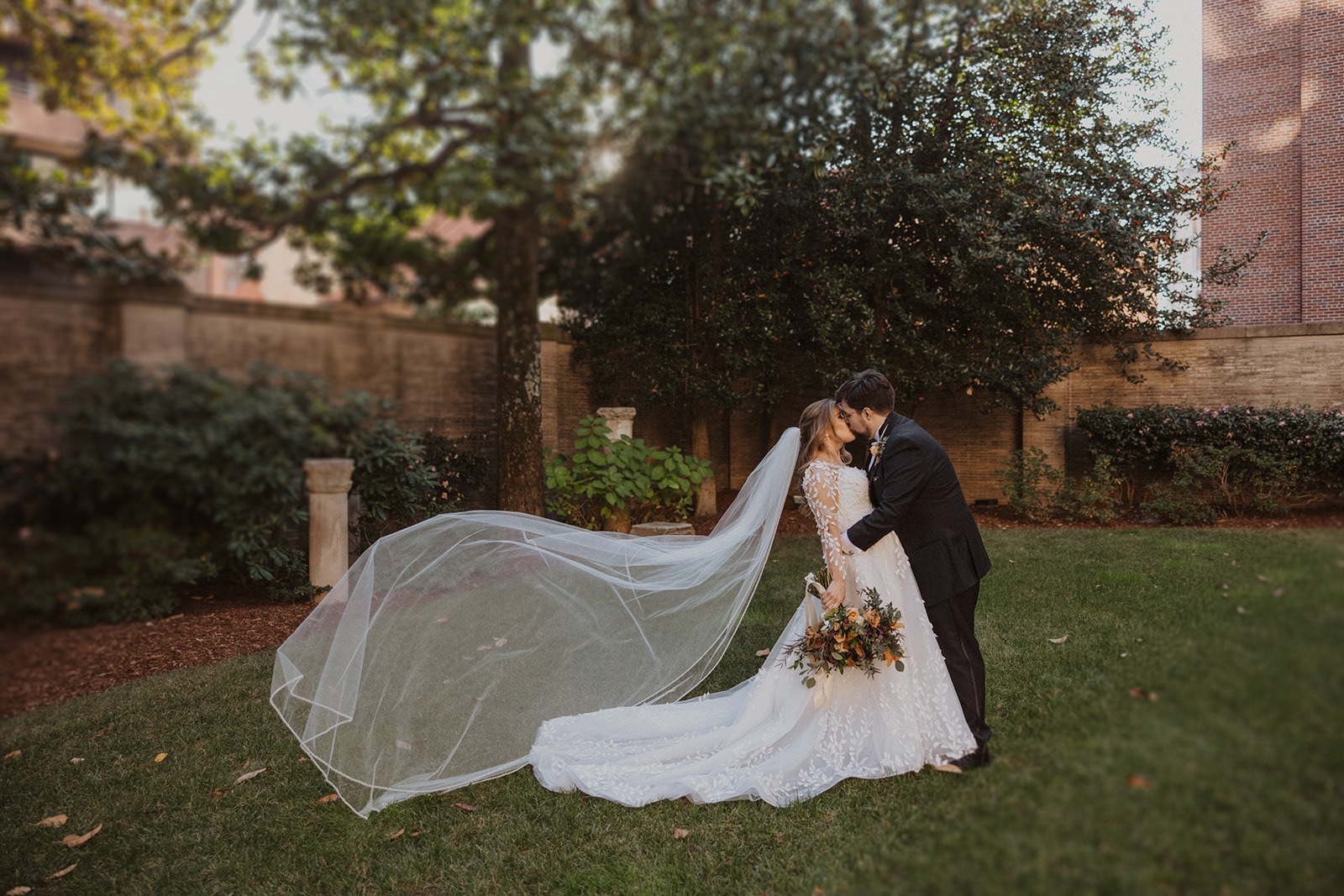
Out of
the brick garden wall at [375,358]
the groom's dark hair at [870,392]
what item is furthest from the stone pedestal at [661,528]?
the groom's dark hair at [870,392]

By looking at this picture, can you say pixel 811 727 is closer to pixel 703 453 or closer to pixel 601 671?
pixel 601 671

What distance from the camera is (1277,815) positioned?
3.76 feet

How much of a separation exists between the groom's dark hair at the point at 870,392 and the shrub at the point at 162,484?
8.02ft

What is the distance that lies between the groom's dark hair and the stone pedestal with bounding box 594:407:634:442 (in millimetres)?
1105

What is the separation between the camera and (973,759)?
336 cm

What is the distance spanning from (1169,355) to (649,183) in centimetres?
499

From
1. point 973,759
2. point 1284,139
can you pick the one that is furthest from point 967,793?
point 1284,139

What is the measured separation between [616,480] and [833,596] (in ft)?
4.06

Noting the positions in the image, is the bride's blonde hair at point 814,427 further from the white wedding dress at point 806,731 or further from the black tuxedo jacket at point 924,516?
the black tuxedo jacket at point 924,516

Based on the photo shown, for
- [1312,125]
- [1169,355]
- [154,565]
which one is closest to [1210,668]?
[154,565]

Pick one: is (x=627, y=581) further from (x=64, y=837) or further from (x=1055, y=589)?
(x=1055, y=589)

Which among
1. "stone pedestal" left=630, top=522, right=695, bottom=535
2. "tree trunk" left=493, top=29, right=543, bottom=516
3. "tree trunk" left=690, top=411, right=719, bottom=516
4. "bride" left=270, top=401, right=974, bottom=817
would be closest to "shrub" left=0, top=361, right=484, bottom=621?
"tree trunk" left=493, top=29, right=543, bottom=516

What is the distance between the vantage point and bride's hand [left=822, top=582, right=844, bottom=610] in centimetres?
354

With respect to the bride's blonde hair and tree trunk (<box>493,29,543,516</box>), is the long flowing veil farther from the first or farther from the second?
tree trunk (<box>493,29,543,516</box>)
